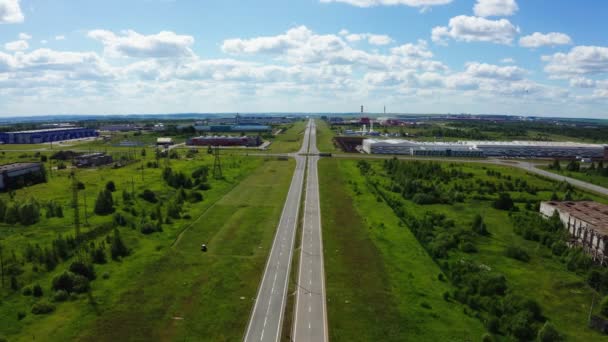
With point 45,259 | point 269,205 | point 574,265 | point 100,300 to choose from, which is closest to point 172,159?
point 269,205

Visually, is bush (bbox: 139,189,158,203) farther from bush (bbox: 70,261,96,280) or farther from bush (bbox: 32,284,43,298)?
bush (bbox: 32,284,43,298)

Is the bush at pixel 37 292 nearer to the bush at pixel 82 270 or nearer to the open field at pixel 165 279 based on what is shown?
the open field at pixel 165 279

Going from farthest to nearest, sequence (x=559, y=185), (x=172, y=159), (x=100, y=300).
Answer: (x=172, y=159) → (x=559, y=185) → (x=100, y=300)

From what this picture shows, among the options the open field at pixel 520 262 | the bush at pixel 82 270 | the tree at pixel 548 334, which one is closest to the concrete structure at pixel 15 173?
the bush at pixel 82 270

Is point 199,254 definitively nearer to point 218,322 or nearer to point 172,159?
point 218,322

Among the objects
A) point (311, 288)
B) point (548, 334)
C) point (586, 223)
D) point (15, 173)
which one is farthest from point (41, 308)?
point (15, 173)

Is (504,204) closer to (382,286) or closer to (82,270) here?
(382,286)
